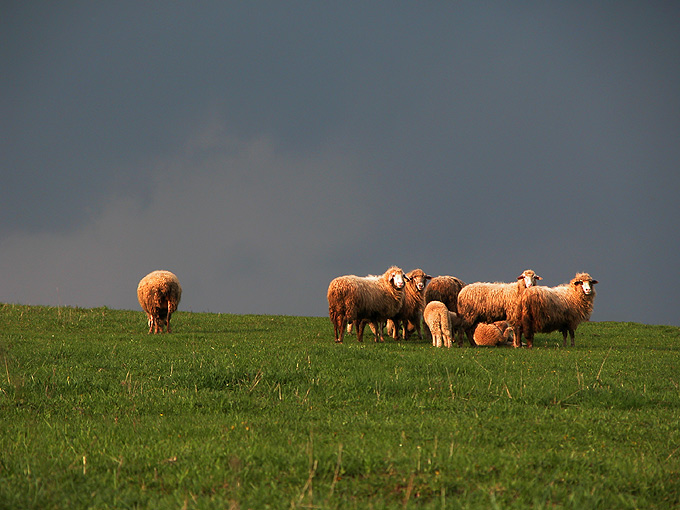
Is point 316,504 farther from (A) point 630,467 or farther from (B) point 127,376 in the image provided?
(B) point 127,376

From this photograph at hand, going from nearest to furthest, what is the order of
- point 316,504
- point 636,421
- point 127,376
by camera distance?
1. point 316,504
2. point 636,421
3. point 127,376

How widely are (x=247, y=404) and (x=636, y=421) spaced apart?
5857 mm

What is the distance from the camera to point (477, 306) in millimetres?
19625

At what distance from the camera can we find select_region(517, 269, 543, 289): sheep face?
1937 centimetres

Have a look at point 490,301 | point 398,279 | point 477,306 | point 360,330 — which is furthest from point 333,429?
point 490,301

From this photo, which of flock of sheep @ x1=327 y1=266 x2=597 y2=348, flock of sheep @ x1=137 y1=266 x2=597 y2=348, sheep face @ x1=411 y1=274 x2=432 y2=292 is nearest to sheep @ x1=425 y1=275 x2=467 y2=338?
flock of sheep @ x1=137 y1=266 x2=597 y2=348

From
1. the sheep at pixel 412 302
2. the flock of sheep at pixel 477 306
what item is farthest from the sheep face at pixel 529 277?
the sheep at pixel 412 302

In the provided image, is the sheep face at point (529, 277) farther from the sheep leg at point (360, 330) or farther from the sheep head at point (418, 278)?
the sheep leg at point (360, 330)

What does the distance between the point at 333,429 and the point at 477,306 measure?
12920 mm

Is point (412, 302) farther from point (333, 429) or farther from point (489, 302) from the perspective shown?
point (333, 429)

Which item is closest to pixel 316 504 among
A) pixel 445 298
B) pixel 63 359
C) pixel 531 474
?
pixel 531 474

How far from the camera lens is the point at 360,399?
9.46 metres

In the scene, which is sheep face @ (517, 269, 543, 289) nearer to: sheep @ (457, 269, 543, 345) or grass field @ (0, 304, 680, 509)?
sheep @ (457, 269, 543, 345)

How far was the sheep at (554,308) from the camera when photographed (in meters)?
19.0
